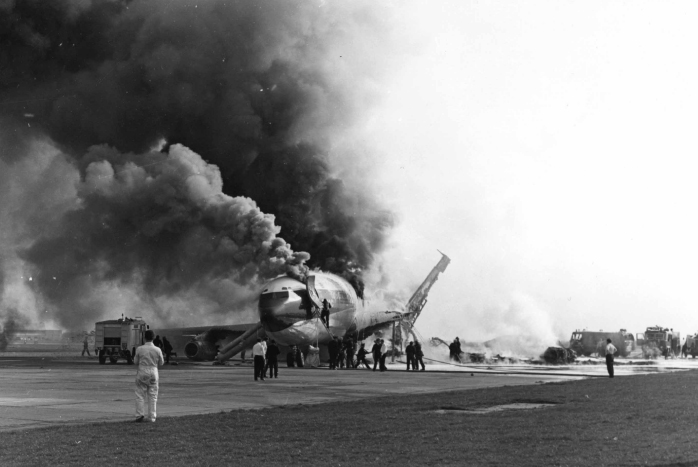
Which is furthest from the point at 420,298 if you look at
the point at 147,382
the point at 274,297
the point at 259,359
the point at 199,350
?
the point at 147,382

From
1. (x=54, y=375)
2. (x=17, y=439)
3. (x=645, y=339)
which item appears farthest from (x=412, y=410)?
(x=645, y=339)

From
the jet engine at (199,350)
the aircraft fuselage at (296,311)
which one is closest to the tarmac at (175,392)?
the aircraft fuselage at (296,311)

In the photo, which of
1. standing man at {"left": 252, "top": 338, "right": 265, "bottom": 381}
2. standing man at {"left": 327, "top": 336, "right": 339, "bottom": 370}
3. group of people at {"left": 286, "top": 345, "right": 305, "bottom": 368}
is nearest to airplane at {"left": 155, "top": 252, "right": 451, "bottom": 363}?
group of people at {"left": 286, "top": 345, "right": 305, "bottom": 368}

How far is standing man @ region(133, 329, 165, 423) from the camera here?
13.7 m

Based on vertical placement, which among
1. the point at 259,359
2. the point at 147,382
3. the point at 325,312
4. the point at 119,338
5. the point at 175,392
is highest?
the point at 325,312

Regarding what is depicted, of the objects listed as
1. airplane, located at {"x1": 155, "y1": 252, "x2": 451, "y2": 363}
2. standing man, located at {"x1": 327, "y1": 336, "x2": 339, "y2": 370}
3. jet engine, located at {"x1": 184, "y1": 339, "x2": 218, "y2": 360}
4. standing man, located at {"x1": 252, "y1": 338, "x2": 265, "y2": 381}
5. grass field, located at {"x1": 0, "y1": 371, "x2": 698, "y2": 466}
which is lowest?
grass field, located at {"x1": 0, "y1": 371, "x2": 698, "y2": 466}

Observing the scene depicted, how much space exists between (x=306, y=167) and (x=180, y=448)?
48041 mm

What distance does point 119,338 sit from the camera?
41.1 metres

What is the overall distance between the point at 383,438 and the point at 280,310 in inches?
984

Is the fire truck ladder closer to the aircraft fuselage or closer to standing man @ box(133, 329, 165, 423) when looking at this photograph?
the aircraft fuselage

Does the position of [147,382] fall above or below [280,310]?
below

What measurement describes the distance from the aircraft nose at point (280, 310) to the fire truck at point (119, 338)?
7.70 metres

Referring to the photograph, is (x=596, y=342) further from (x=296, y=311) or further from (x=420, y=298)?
(x=296, y=311)

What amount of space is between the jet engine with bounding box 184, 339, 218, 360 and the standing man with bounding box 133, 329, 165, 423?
99.1 ft
